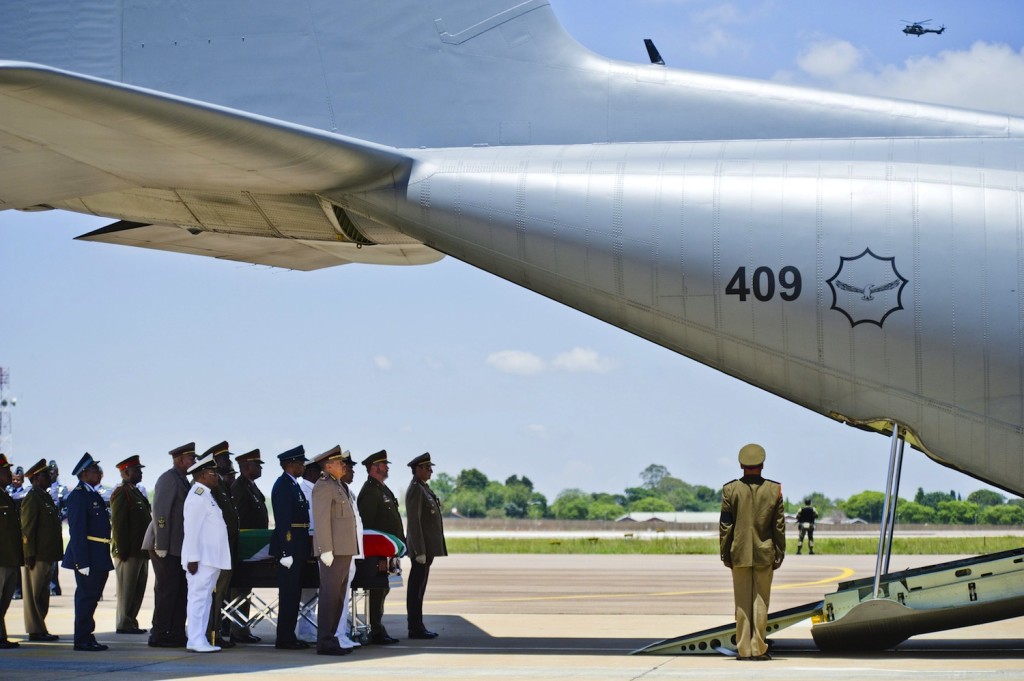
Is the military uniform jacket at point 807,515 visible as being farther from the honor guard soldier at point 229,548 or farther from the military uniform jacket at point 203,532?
the military uniform jacket at point 203,532

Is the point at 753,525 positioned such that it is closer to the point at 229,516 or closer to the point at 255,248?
the point at 229,516

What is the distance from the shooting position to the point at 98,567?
11.9 metres

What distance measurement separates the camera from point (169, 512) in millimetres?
11742

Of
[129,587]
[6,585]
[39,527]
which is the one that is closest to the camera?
[6,585]

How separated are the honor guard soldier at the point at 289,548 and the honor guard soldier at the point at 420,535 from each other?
143 cm

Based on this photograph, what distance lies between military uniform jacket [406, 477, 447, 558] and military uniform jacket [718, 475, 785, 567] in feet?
12.1

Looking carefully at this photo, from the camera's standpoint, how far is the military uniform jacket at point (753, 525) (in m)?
10.1

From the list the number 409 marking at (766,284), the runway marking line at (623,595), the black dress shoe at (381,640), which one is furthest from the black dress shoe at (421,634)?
the number 409 marking at (766,284)

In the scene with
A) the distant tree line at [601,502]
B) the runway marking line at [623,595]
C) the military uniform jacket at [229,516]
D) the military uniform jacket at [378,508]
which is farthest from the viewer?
the distant tree line at [601,502]

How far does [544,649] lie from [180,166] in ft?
19.1

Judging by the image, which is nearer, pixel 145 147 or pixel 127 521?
pixel 145 147

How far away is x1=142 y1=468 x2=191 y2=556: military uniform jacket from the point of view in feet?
38.3

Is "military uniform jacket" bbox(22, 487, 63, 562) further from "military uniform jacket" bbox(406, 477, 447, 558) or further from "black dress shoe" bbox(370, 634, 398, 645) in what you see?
A: "military uniform jacket" bbox(406, 477, 447, 558)

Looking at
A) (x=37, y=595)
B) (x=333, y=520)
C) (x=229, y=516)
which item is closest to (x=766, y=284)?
(x=333, y=520)
